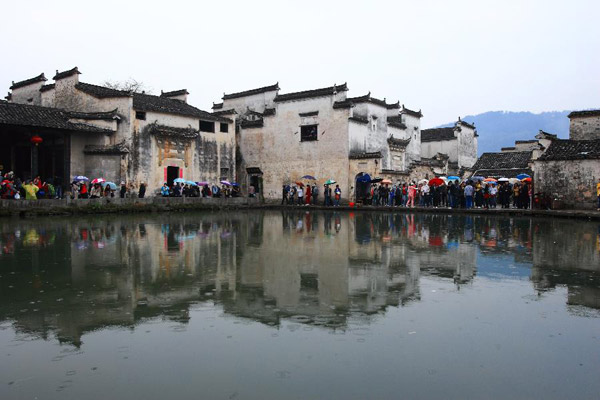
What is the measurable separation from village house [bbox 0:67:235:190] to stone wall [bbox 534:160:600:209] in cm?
1857

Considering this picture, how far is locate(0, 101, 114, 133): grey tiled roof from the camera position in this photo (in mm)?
23750

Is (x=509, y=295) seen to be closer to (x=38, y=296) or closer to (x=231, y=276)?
(x=231, y=276)

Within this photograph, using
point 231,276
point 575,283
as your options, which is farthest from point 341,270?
point 575,283

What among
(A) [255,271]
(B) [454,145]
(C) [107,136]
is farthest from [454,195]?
(A) [255,271]

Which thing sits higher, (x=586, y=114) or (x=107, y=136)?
(x=586, y=114)

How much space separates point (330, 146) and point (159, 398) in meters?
29.7

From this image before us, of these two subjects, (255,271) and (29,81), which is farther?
(29,81)

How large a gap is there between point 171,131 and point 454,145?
24.2 m

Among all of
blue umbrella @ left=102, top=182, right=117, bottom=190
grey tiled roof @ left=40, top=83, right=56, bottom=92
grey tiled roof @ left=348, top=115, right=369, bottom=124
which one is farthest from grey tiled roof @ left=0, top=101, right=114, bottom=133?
grey tiled roof @ left=348, top=115, right=369, bottom=124

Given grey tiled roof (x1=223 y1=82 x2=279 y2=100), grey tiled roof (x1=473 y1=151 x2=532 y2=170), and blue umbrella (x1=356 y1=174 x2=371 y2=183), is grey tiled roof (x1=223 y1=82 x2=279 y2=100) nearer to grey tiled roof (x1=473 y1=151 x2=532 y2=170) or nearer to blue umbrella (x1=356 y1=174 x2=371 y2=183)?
blue umbrella (x1=356 y1=174 x2=371 y2=183)

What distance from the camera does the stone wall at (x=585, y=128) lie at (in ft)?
88.8

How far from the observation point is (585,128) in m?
27.3

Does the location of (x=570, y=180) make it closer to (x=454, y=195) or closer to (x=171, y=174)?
(x=454, y=195)

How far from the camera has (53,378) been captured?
389 cm
